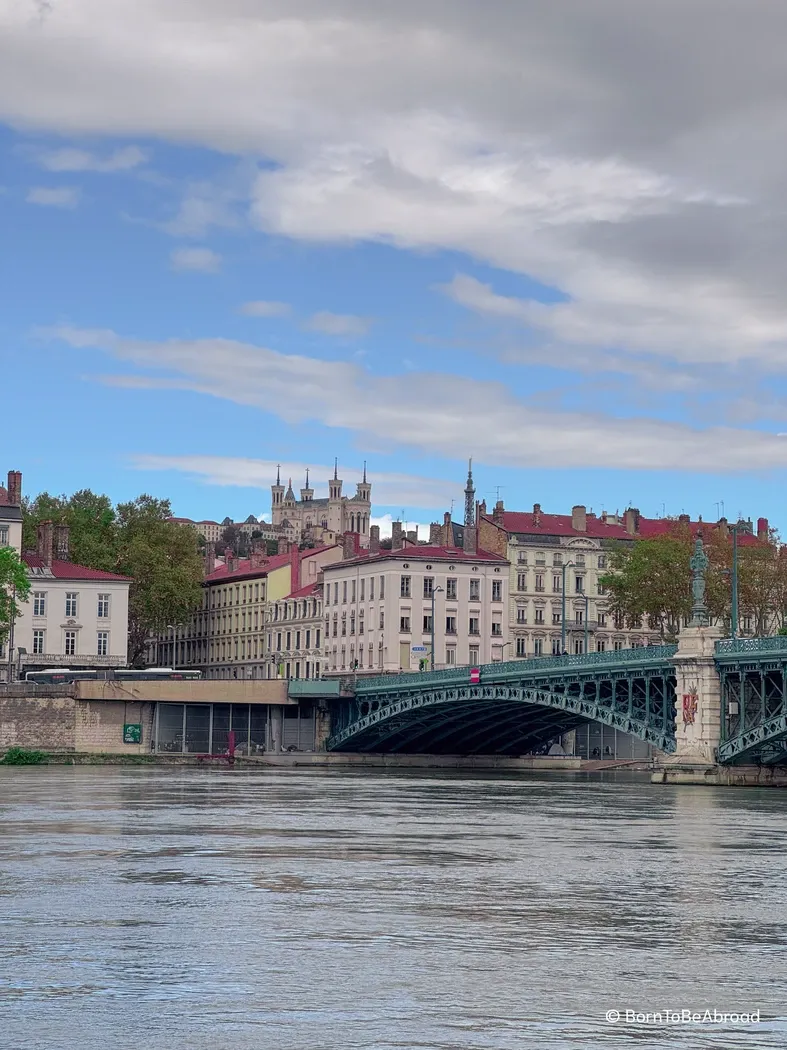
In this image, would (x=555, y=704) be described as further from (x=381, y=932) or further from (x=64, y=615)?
(x=381, y=932)

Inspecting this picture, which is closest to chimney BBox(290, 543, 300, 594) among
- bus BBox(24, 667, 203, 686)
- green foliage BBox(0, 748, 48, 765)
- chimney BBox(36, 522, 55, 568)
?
chimney BBox(36, 522, 55, 568)

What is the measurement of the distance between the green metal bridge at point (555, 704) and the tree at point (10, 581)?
19618mm

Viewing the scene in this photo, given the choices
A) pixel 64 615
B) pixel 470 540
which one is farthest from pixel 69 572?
pixel 470 540

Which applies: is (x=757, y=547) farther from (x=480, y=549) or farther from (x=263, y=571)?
(x=263, y=571)

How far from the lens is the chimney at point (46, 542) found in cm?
13125

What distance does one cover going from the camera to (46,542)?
132 metres

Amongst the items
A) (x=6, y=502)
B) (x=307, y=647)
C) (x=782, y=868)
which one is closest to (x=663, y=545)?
(x=307, y=647)

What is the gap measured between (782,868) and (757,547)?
106 m

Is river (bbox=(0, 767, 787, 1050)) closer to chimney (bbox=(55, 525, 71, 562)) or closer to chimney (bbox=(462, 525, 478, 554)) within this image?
chimney (bbox=(55, 525, 71, 562))

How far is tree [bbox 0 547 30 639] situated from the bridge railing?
21838 millimetres

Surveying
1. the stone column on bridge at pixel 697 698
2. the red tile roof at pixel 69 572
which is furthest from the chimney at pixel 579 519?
the stone column on bridge at pixel 697 698

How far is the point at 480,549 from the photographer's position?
14675 centimetres

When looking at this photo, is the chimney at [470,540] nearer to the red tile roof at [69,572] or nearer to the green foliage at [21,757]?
the red tile roof at [69,572]

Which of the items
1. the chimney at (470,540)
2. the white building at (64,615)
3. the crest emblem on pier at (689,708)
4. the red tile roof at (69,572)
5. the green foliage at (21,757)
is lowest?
the green foliage at (21,757)
